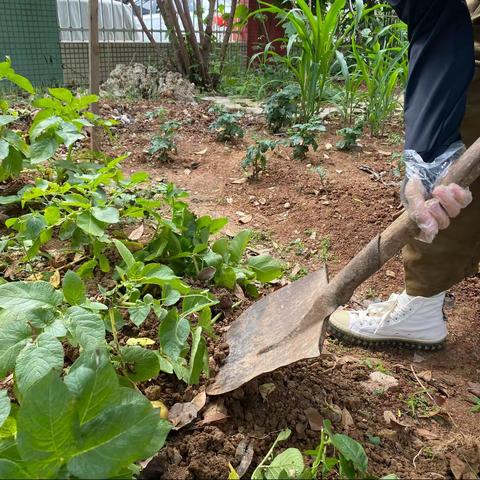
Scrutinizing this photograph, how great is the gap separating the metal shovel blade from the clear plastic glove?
1.29ft

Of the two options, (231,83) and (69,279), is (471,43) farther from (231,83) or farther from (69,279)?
(231,83)

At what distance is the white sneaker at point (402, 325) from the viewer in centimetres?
202

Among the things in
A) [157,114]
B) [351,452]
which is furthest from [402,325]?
[157,114]

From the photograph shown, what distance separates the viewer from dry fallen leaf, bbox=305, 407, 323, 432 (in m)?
1.43

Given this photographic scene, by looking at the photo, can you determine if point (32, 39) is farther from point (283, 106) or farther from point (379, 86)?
point (379, 86)

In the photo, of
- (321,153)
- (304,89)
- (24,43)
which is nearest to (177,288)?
(321,153)

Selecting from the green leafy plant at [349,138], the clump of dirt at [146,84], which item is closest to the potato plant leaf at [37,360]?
the green leafy plant at [349,138]

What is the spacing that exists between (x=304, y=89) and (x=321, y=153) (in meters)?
0.58

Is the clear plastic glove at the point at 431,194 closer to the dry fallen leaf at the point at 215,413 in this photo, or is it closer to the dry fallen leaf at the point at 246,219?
the dry fallen leaf at the point at 215,413

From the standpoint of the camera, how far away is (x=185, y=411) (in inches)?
55.8

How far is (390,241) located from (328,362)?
0.47 metres

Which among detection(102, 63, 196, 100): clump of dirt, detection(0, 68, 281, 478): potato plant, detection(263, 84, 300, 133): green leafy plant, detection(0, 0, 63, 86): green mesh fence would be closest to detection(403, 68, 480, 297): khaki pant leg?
detection(0, 68, 281, 478): potato plant

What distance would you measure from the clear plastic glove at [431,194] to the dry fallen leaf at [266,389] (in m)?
0.61

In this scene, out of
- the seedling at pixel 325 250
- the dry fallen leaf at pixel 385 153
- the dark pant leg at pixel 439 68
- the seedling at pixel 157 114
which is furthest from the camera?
the seedling at pixel 157 114
